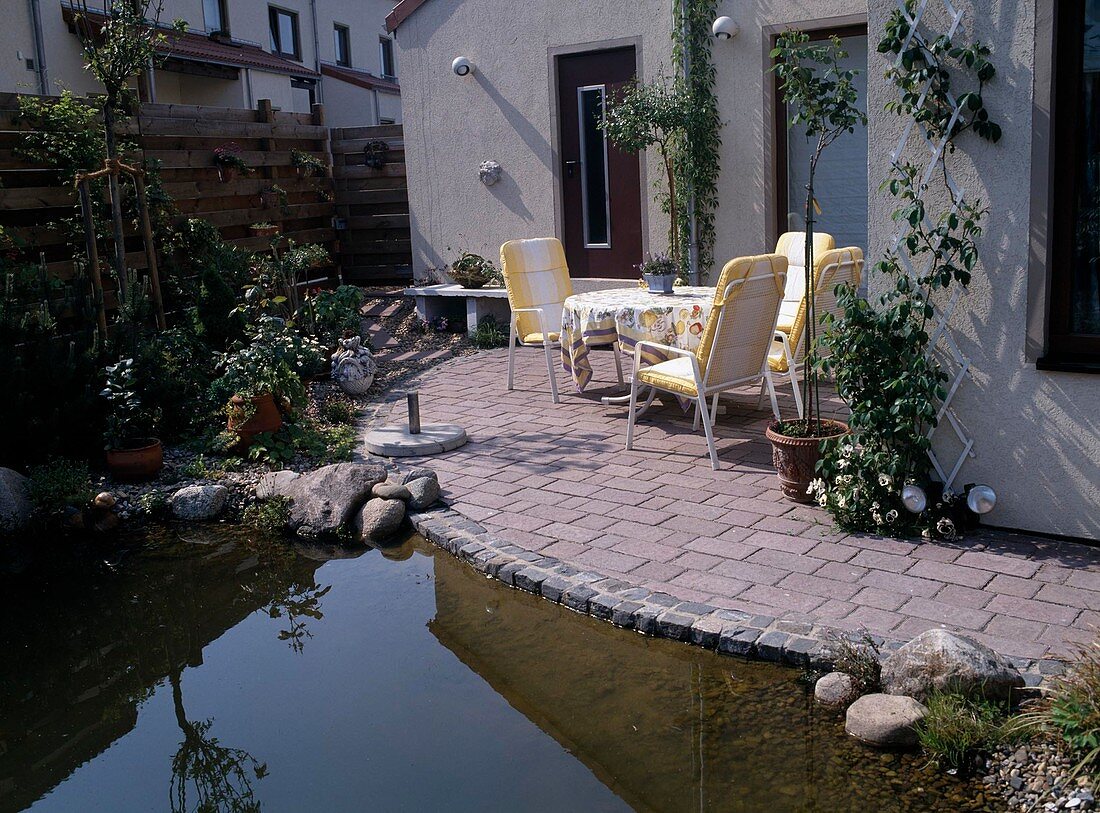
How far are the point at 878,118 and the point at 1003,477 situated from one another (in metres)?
1.62

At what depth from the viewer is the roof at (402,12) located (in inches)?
412

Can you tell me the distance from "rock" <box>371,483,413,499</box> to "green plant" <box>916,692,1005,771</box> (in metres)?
2.98

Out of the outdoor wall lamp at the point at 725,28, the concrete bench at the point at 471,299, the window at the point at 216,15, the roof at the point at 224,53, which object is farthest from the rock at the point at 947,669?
the window at the point at 216,15

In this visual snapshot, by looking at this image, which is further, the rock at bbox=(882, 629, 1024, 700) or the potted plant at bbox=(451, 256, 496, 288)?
the potted plant at bbox=(451, 256, 496, 288)

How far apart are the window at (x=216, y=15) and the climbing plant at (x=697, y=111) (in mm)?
12664

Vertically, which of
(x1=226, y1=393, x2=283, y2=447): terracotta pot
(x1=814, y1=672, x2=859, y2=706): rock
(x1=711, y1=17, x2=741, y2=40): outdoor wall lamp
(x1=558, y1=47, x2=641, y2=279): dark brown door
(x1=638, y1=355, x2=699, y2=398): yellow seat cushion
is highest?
(x1=711, y1=17, x2=741, y2=40): outdoor wall lamp

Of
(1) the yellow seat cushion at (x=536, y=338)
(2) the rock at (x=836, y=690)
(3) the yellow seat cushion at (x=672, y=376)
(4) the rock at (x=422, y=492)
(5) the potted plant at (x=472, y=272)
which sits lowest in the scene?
(2) the rock at (x=836, y=690)

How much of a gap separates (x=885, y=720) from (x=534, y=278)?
505 centimetres

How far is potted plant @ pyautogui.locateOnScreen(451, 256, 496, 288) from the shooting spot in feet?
33.3

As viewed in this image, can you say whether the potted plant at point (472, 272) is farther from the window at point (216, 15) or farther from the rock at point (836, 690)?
the window at point (216, 15)

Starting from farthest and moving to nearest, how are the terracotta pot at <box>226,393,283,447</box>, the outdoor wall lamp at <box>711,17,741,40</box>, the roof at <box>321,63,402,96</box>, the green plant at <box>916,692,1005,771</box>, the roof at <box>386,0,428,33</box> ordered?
the roof at <box>321,63,402,96</box>
the roof at <box>386,0,428,33</box>
the outdoor wall lamp at <box>711,17,741,40</box>
the terracotta pot at <box>226,393,283,447</box>
the green plant at <box>916,692,1005,771</box>

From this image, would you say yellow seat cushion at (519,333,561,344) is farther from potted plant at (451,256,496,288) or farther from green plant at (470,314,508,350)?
potted plant at (451,256,496,288)

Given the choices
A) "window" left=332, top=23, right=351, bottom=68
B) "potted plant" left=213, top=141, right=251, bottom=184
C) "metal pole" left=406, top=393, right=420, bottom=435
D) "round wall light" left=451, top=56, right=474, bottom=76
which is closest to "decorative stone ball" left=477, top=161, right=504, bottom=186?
"round wall light" left=451, top=56, right=474, bottom=76

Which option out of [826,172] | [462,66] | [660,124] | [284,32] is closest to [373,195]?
[462,66]
